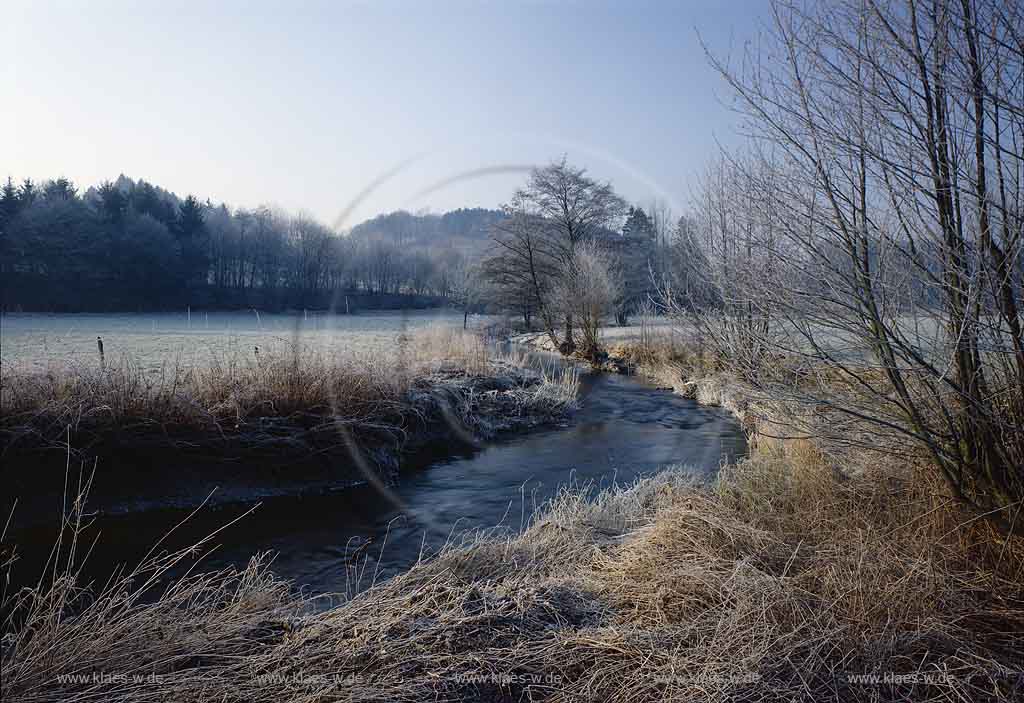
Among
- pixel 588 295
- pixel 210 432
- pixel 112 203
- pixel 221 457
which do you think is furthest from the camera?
pixel 112 203

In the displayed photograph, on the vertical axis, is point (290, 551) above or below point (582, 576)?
below

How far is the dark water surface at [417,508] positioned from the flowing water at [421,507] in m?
0.02

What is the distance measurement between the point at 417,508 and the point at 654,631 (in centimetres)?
534

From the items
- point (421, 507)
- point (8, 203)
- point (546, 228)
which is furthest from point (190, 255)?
point (421, 507)

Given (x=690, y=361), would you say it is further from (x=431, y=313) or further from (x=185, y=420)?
(x=431, y=313)

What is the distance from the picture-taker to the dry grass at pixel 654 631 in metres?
3.03

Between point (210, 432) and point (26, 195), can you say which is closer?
point (210, 432)

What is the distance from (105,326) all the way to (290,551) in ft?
81.9

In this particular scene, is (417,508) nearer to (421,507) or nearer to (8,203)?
(421,507)

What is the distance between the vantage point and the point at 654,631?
3533 millimetres

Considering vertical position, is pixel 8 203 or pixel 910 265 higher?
pixel 8 203

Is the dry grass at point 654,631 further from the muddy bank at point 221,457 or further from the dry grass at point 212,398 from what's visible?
the dry grass at point 212,398

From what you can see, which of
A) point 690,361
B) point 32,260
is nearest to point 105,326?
point 32,260

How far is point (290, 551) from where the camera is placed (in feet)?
22.5
